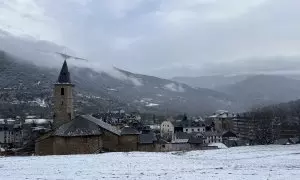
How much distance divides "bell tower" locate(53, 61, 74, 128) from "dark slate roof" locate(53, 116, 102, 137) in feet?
41.9

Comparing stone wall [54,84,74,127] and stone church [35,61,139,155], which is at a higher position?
stone wall [54,84,74,127]

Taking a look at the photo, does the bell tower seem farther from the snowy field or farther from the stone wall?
the snowy field

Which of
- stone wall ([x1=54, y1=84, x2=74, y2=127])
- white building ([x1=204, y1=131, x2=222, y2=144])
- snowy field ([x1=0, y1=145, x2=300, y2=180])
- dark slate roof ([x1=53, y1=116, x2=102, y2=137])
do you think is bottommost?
snowy field ([x1=0, y1=145, x2=300, y2=180])

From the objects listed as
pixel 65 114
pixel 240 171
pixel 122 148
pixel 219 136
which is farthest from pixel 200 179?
Result: pixel 219 136

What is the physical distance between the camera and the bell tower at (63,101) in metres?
76.5

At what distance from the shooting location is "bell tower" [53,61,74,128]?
251 ft

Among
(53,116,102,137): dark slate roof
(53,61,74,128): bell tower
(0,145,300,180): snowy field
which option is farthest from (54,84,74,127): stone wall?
(0,145,300,180): snowy field

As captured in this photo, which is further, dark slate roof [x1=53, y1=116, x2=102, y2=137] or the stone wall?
the stone wall

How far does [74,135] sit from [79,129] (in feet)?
4.38

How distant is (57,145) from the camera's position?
203ft

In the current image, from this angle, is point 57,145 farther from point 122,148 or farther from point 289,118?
point 289,118

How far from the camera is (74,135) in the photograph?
202ft

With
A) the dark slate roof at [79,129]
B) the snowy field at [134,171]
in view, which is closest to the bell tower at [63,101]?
the dark slate roof at [79,129]

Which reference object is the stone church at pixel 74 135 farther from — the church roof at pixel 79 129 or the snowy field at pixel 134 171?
the snowy field at pixel 134 171
